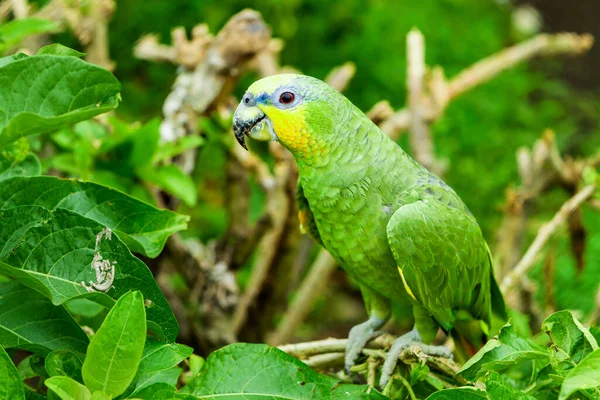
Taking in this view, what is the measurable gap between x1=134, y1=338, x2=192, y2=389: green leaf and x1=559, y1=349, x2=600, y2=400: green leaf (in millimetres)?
371

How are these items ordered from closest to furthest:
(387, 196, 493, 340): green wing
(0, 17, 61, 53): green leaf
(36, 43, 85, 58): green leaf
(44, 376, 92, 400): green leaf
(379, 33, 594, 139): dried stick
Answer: (44, 376, 92, 400): green leaf → (36, 43, 85, 58): green leaf → (387, 196, 493, 340): green wing → (0, 17, 61, 53): green leaf → (379, 33, 594, 139): dried stick

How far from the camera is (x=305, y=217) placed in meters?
1.21

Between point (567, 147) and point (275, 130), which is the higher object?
point (275, 130)

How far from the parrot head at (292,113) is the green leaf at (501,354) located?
0.43m

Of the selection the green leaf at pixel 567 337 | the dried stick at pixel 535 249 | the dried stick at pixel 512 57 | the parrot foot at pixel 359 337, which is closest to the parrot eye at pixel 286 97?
the parrot foot at pixel 359 337

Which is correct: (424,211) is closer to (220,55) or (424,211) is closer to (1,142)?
(1,142)

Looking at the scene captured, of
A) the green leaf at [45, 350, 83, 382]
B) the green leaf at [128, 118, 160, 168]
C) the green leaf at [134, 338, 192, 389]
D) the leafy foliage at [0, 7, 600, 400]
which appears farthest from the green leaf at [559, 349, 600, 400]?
the green leaf at [128, 118, 160, 168]

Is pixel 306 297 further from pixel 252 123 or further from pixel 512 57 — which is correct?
pixel 512 57

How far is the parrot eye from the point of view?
103cm

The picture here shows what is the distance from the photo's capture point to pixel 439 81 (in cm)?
188

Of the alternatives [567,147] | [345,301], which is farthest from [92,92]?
[567,147]

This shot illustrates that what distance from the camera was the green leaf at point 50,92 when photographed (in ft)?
2.27

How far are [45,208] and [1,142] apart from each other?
9 cm

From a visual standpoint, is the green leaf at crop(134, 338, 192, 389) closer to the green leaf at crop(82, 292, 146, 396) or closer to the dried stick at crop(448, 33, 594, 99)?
the green leaf at crop(82, 292, 146, 396)
